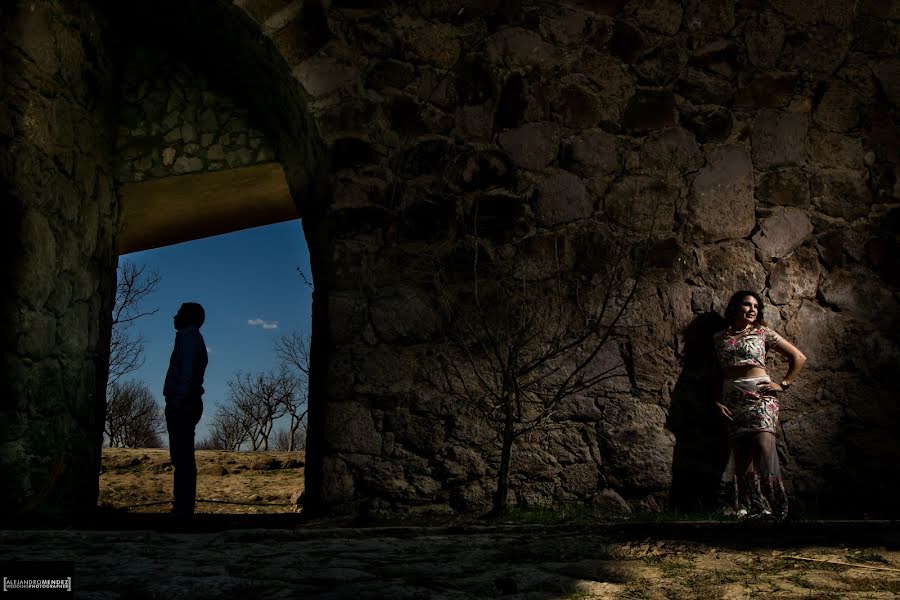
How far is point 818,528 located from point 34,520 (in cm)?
333

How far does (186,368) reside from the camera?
13.1 feet

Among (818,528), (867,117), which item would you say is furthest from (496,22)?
(818,528)

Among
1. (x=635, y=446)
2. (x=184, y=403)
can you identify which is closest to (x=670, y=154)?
(x=635, y=446)

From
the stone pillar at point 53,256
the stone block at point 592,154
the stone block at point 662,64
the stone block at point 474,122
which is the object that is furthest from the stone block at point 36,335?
the stone block at point 662,64

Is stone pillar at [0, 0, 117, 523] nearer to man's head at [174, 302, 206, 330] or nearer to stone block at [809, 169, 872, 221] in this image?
man's head at [174, 302, 206, 330]

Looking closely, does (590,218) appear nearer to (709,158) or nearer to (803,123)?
(709,158)

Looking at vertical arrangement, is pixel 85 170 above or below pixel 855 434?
above

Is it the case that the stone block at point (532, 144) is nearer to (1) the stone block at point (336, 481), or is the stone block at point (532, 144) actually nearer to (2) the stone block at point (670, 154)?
(2) the stone block at point (670, 154)

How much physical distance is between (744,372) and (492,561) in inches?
82.3

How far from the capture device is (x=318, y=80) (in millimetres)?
3791

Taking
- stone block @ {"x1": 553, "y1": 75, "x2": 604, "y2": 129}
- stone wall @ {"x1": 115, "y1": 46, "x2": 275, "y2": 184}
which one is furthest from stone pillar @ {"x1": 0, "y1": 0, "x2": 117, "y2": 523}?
stone block @ {"x1": 553, "y1": 75, "x2": 604, "y2": 129}

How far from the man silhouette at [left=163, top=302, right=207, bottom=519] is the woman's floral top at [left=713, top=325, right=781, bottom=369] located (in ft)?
8.79

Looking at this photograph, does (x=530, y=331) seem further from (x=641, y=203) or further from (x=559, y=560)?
(x=559, y=560)

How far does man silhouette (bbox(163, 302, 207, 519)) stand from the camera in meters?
3.94
